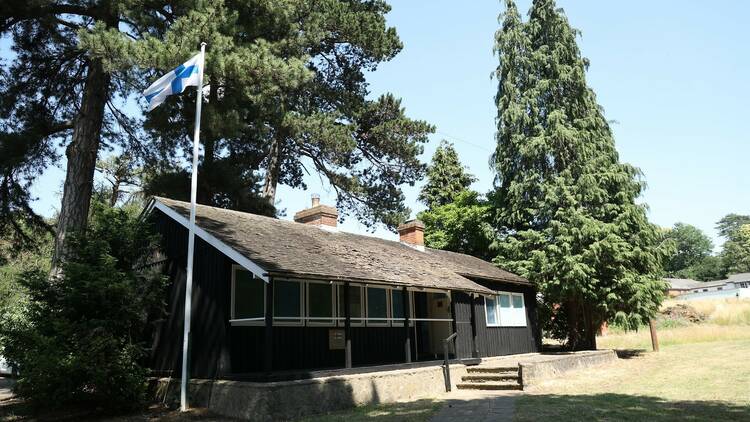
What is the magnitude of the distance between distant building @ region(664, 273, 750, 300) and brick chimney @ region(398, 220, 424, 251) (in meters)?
62.0

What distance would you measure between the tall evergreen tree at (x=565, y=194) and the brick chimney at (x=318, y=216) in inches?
335

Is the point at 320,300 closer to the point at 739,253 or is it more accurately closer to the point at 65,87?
the point at 65,87

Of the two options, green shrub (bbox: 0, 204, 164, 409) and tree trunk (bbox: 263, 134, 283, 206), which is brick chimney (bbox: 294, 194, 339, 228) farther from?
tree trunk (bbox: 263, 134, 283, 206)

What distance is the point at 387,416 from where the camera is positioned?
10.2 m

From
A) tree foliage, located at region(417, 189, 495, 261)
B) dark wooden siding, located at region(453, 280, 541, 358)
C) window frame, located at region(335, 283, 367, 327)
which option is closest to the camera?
window frame, located at region(335, 283, 367, 327)

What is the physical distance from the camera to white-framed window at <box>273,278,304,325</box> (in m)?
13.2

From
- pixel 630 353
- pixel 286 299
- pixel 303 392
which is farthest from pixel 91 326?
pixel 630 353

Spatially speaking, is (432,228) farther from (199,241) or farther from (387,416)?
(387,416)

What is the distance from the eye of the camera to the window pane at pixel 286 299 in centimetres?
1320

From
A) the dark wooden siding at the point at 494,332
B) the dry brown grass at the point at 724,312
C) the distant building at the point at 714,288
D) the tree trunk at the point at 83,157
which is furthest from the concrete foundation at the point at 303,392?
the distant building at the point at 714,288

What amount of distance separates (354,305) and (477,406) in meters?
5.21

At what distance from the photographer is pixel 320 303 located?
14391 millimetres

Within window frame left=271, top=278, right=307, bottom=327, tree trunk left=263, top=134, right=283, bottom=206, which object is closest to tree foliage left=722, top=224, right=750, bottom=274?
tree trunk left=263, top=134, right=283, bottom=206

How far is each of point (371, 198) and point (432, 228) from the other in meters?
7.43
